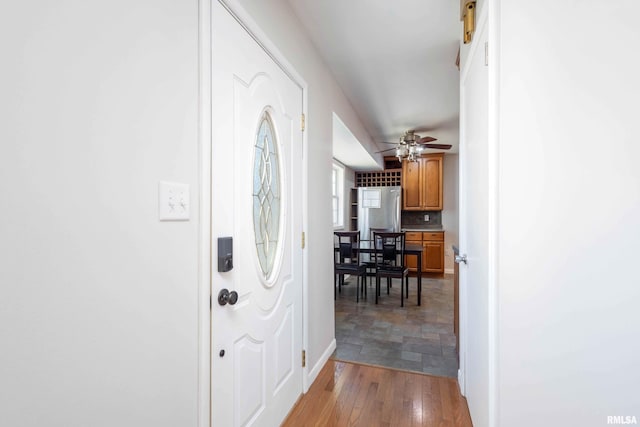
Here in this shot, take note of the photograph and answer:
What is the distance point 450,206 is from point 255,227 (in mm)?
5860

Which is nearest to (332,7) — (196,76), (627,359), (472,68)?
(472,68)

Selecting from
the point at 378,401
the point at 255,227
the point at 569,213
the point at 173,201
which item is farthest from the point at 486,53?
the point at 378,401

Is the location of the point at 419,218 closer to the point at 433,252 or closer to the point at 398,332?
the point at 433,252

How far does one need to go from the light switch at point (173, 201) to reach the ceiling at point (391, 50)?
5.09ft

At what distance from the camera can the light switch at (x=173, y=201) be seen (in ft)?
2.98

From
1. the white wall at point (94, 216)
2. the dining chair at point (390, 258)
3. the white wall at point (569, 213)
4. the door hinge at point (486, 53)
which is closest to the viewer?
the white wall at point (94, 216)

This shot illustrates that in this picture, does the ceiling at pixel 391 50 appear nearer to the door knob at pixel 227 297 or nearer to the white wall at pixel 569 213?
the white wall at pixel 569 213

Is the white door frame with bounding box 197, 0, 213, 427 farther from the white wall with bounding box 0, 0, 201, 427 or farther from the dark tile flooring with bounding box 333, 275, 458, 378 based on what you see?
the dark tile flooring with bounding box 333, 275, 458, 378

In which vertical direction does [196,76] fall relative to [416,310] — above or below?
above

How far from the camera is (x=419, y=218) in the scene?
6617 millimetres

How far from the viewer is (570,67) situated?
1104mm

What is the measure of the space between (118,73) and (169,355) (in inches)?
33.1

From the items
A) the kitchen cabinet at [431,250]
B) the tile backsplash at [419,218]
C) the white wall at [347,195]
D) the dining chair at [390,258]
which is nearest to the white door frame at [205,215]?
the dining chair at [390,258]

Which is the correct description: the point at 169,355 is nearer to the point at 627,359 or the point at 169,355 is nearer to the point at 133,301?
the point at 133,301
